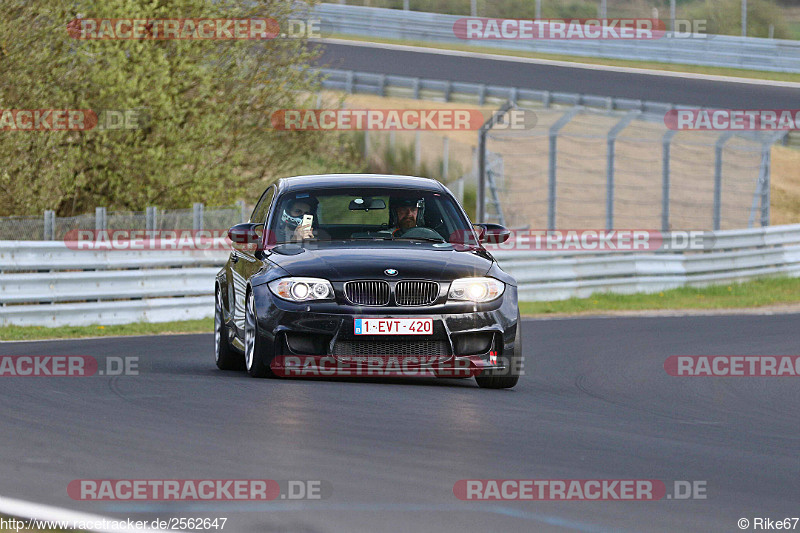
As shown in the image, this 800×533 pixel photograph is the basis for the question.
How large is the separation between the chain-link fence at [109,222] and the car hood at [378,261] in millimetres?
8011

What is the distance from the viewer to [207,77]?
22.8 m

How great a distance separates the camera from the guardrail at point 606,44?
42.1m

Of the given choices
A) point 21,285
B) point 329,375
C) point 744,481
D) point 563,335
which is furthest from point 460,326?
point 21,285

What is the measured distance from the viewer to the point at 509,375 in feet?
32.1

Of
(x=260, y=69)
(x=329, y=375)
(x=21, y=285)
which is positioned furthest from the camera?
(x=260, y=69)

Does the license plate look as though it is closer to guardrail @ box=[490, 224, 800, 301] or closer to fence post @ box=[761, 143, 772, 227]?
guardrail @ box=[490, 224, 800, 301]

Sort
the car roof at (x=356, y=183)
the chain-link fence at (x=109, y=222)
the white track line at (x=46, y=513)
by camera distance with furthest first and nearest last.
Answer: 1. the chain-link fence at (x=109, y=222)
2. the car roof at (x=356, y=183)
3. the white track line at (x=46, y=513)

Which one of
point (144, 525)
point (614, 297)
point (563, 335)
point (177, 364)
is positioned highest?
point (144, 525)

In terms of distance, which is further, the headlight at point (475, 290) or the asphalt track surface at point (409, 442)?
the headlight at point (475, 290)

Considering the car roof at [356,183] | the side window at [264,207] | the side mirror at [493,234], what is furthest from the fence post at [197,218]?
the side mirror at [493,234]

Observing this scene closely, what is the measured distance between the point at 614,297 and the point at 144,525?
18.1m

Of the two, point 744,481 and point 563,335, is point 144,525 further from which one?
point 563,335

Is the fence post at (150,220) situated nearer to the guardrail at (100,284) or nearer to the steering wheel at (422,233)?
the guardrail at (100,284)

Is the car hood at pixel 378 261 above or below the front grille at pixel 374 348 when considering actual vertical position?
above
